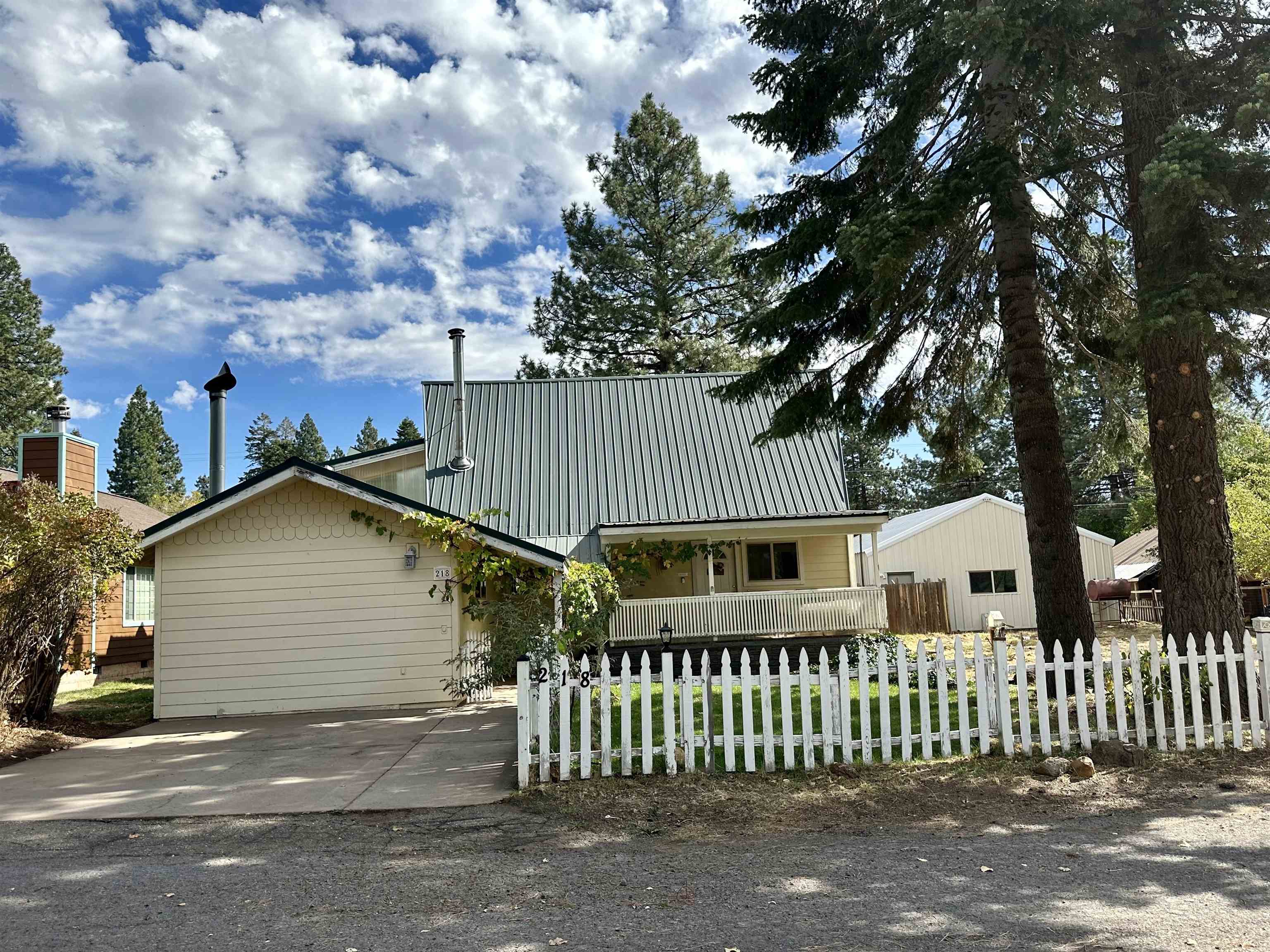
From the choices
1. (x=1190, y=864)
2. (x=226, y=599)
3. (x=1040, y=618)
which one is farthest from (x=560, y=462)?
(x=1190, y=864)

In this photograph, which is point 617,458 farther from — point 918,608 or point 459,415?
point 918,608

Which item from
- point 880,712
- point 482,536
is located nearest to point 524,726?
point 880,712

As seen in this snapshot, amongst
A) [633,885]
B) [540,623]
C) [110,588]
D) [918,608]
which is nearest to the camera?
[633,885]

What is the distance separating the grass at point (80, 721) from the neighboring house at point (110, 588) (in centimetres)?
67

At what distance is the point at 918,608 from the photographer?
2455 cm

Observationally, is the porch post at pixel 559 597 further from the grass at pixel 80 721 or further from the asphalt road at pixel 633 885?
the grass at pixel 80 721

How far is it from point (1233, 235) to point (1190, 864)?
18.4 ft

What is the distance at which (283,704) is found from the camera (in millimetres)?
12227

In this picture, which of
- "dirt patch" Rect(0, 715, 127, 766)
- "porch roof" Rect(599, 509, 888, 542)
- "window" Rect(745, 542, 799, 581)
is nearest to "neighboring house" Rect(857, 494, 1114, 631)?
"window" Rect(745, 542, 799, 581)

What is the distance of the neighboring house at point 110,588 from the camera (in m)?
14.4

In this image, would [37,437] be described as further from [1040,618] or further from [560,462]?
[1040,618]

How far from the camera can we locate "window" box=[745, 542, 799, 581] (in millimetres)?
20531

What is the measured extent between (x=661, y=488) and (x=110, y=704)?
38.4 ft

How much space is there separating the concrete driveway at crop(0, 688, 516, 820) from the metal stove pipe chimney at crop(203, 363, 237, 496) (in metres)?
6.67
